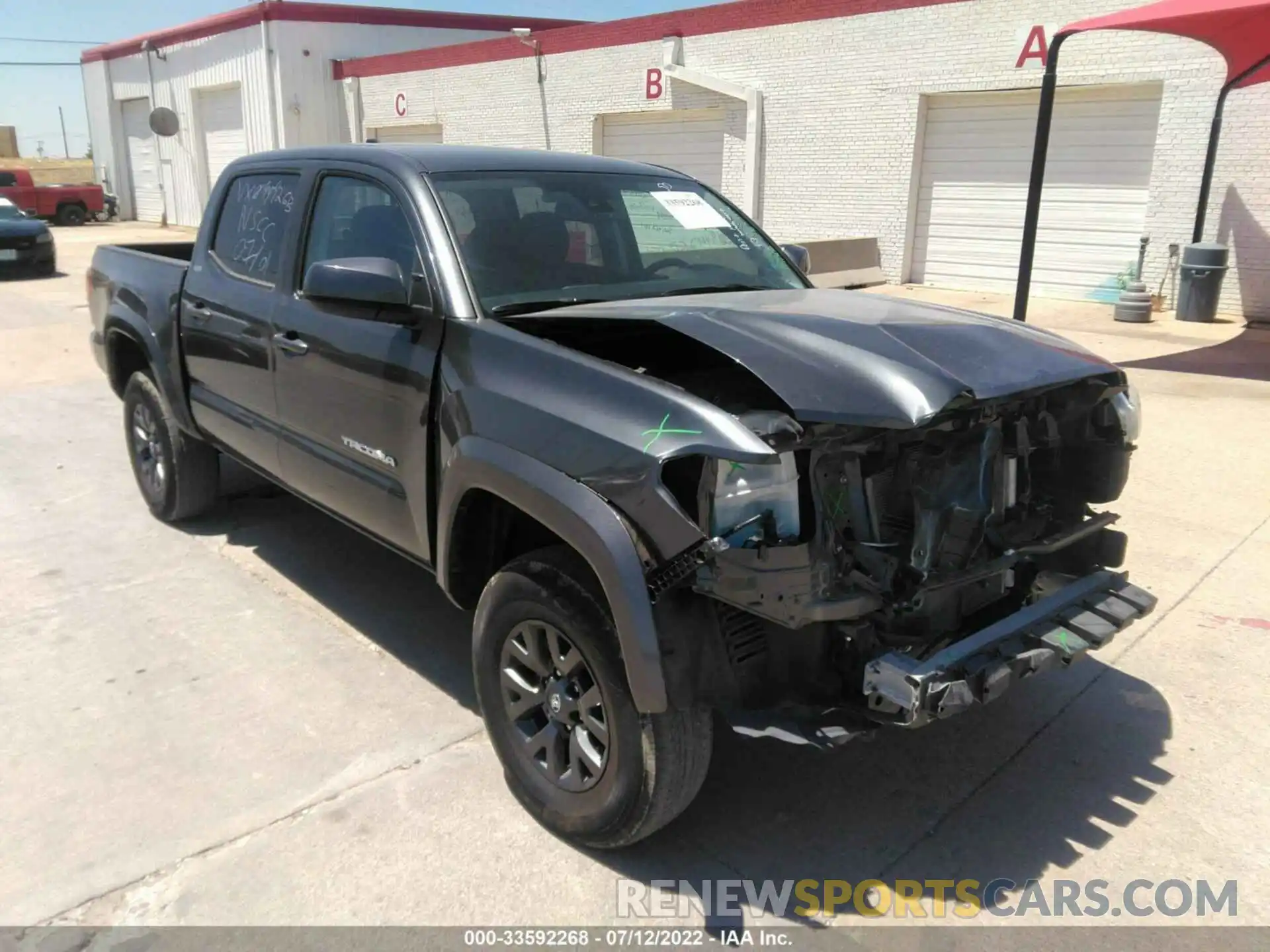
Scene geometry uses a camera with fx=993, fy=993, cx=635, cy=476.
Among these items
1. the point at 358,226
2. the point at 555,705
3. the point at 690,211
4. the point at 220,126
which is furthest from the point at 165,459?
the point at 220,126

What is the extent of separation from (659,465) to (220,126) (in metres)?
29.4

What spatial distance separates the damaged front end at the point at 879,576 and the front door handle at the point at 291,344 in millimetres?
1871

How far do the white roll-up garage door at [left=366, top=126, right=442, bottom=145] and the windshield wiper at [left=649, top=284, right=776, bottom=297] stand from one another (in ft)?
69.8

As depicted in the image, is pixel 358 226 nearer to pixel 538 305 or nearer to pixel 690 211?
pixel 538 305

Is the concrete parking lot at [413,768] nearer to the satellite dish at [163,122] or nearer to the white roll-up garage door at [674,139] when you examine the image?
the white roll-up garage door at [674,139]

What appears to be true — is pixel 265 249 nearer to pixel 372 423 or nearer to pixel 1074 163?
pixel 372 423

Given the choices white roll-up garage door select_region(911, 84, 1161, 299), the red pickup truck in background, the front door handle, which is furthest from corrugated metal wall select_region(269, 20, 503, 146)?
the front door handle

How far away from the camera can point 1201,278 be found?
12.0m

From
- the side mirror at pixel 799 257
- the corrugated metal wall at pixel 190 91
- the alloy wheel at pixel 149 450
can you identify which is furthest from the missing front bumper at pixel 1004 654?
the corrugated metal wall at pixel 190 91

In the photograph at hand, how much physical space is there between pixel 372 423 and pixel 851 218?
13.9 metres

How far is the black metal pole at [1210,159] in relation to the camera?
37.4ft

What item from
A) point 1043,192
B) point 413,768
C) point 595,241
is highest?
point 1043,192

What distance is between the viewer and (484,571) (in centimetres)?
327

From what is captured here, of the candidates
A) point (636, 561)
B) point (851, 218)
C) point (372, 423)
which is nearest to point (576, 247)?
point (372, 423)
